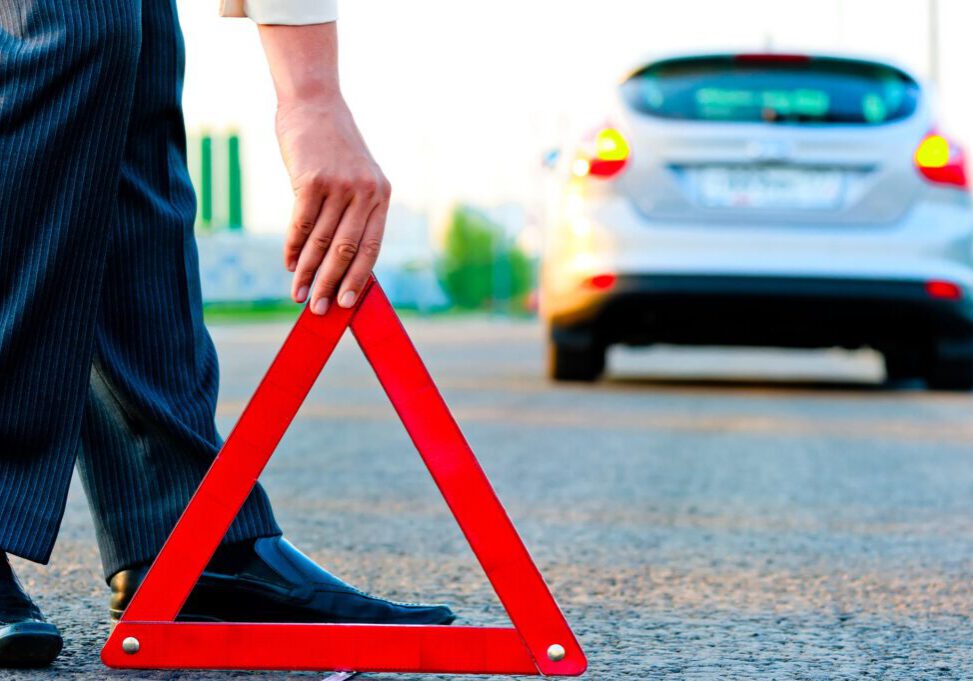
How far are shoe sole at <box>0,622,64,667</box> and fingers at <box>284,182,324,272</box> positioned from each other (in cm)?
57

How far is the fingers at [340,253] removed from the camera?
77.4 inches

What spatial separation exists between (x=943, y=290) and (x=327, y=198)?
5651 mm

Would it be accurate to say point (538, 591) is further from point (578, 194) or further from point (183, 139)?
point (578, 194)

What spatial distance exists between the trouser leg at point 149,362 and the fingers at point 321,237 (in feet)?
1.31

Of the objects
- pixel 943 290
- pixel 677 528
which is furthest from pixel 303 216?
pixel 943 290

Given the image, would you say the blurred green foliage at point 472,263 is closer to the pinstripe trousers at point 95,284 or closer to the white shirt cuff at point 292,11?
the pinstripe trousers at point 95,284

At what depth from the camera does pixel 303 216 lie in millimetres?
1974

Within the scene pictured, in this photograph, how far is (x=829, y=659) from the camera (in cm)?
237

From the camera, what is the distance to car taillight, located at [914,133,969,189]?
7.41 meters

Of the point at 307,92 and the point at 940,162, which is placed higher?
the point at 307,92

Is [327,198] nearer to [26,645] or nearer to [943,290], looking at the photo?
[26,645]

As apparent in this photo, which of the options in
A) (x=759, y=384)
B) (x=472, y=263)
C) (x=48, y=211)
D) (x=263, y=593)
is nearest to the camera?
(x=48, y=211)

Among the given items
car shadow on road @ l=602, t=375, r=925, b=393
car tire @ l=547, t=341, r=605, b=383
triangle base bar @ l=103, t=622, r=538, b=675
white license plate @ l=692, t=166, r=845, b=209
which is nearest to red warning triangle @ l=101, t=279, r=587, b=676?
triangle base bar @ l=103, t=622, r=538, b=675

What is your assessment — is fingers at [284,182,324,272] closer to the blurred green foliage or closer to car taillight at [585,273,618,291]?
car taillight at [585,273,618,291]
